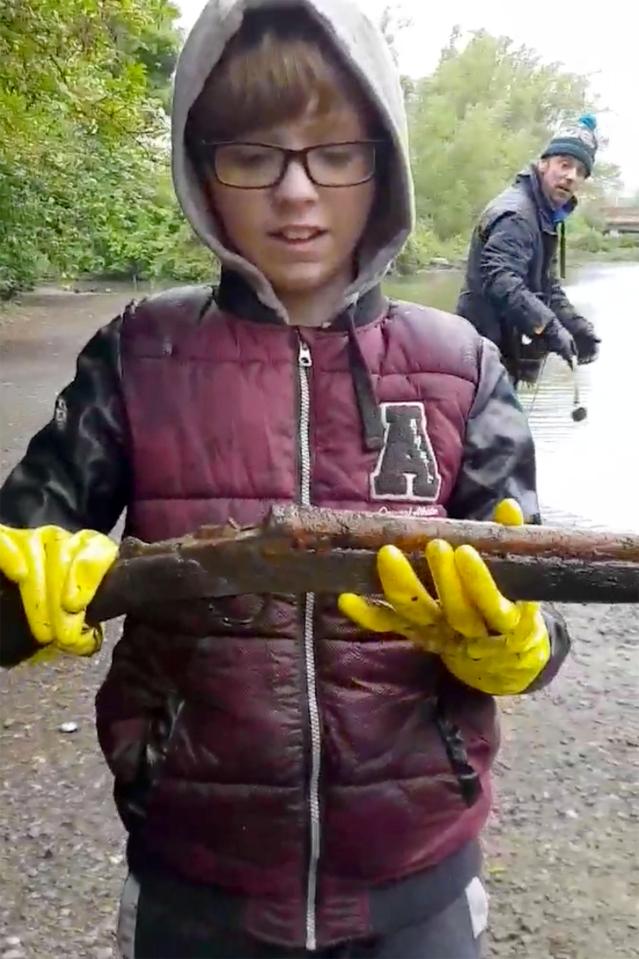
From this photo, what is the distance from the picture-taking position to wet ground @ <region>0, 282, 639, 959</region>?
118 inches

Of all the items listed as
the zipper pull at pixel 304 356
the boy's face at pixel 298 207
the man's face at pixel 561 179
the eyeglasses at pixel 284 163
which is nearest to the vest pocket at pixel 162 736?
the zipper pull at pixel 304 356

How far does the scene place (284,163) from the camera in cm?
172

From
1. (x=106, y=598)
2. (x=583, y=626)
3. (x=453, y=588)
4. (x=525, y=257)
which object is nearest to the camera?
(x=453, y=588)

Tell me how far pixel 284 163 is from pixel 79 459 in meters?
0.54

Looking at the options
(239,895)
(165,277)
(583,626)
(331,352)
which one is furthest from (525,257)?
(165,277)

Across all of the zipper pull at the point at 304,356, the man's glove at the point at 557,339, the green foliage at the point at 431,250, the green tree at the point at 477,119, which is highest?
the zipper pull at the point at 304,356

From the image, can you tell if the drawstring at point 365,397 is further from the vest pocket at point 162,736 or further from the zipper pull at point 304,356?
the vest pocket at point 162,736

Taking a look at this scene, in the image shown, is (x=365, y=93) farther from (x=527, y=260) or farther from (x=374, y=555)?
(x=527, y=260)

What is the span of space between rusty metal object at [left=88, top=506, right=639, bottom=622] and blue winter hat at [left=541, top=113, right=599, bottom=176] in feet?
16.1

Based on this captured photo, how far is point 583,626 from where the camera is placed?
199 inches

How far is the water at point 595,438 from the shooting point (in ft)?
22.3

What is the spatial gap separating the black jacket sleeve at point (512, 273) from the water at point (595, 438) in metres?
1.15

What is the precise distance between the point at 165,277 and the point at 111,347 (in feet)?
91.9

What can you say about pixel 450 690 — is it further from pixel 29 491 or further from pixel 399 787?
pixel 29 491
